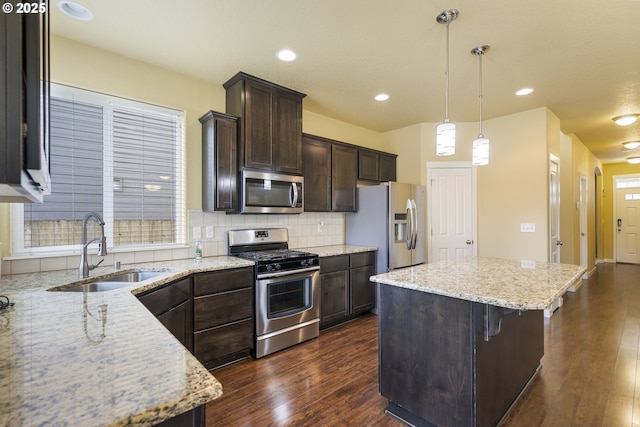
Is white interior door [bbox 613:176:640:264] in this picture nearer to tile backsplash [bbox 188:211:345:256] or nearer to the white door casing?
the white door casing

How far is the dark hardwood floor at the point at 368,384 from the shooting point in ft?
6.53

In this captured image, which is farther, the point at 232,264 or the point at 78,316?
the point at 232,264

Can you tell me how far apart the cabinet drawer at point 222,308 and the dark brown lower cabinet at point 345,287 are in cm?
98

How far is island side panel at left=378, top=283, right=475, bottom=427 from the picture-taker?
5.60 ft

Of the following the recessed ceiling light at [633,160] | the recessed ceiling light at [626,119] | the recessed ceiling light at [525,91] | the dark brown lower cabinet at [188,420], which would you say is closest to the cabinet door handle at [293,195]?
the dark brown lower cabinet at [188,420]

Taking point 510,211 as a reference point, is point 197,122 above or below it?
above

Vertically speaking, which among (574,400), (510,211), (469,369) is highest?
(510,211)

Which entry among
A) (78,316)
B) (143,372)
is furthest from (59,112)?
(143,372)

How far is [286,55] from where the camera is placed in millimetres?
2732

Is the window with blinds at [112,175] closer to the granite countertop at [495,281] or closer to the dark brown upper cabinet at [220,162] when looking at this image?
the dark brown upper cabinet at [220,162]

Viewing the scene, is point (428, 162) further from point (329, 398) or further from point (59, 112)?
point (59, 112)

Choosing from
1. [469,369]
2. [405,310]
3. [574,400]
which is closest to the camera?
[469,369]

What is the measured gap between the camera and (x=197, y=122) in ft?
10.4

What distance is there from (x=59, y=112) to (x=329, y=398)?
3.08m
